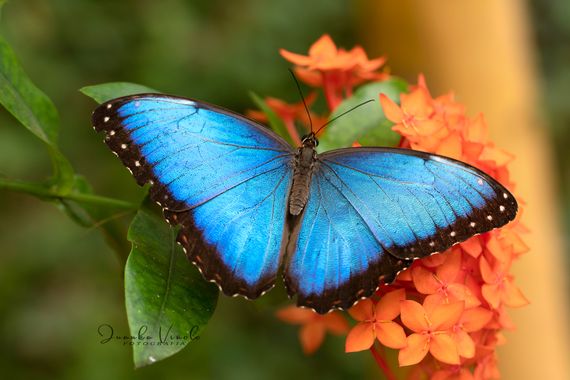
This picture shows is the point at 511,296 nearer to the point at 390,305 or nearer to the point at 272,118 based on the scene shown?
the point at 390,305

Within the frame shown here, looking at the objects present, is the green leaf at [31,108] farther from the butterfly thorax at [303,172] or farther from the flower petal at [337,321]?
the flower petal at [337,321]

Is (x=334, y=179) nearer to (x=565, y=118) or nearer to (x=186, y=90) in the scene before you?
(x=186, y=90)

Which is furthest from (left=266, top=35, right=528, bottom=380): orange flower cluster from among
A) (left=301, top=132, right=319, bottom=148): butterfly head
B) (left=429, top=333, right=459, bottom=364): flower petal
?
(left=301, top=132, right=319, bottom=148): butterfly head

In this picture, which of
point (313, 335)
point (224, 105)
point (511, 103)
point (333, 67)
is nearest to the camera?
point (333, 67)

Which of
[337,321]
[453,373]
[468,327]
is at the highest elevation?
[468,327]

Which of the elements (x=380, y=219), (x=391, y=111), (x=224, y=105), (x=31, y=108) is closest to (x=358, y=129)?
(x=391, y=111)
